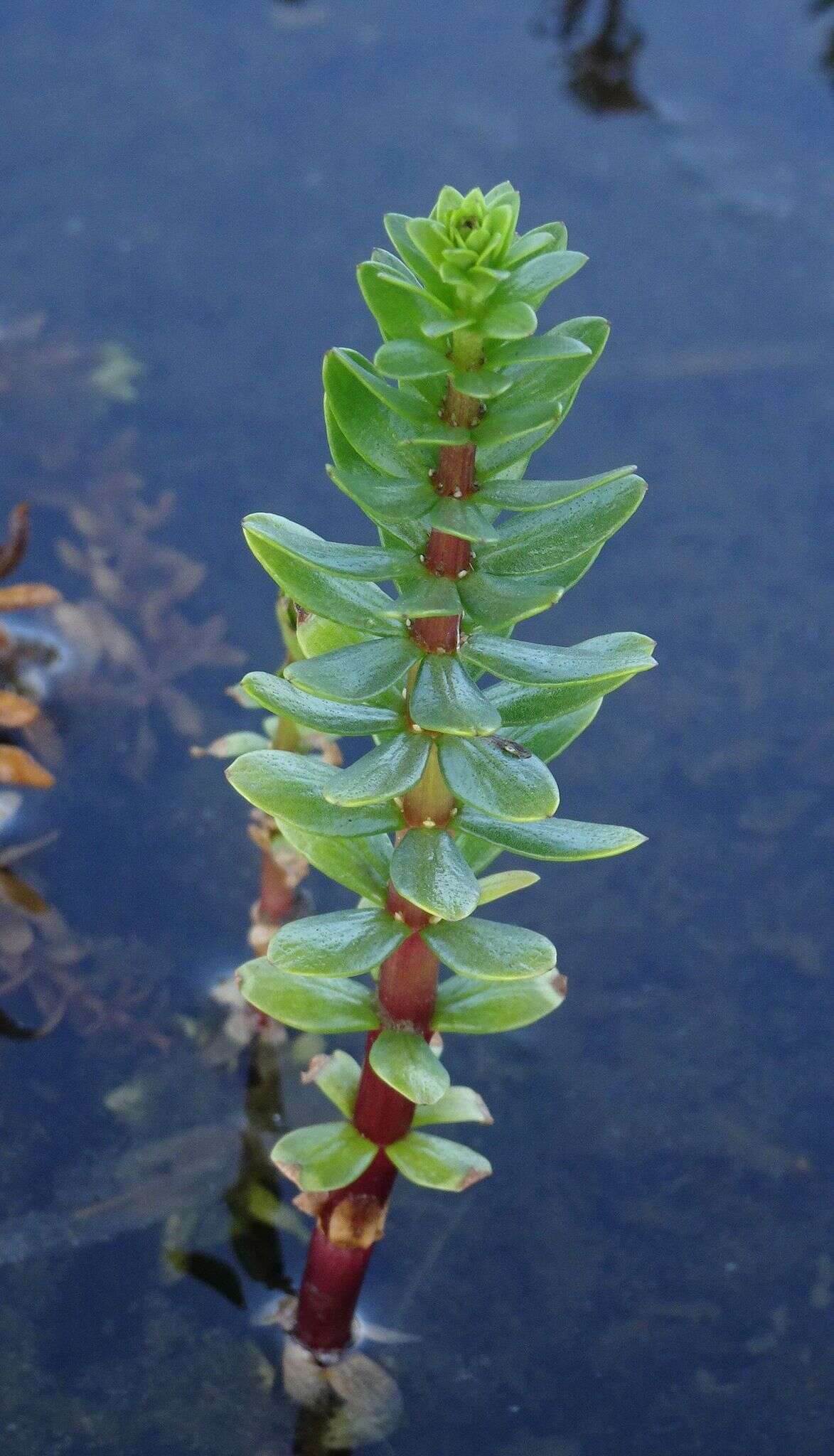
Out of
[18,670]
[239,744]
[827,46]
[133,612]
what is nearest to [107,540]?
[133,612]

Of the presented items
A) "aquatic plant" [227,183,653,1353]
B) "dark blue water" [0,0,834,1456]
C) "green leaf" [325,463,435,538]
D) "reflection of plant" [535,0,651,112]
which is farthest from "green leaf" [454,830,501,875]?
"reflection of plant" [535,0,651,112]

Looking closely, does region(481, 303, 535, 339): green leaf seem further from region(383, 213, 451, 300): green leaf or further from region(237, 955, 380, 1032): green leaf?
region(237, 955, 380, 1032): green leaf

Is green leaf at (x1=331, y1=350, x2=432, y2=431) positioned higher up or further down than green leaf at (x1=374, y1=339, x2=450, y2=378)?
further down

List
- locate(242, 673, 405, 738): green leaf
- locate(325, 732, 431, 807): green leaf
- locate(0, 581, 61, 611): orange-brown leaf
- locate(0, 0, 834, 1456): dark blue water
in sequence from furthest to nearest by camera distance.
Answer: locate(0, 581, 61, 611): orange-brown leaf
locate(0, 0, 834, 1456): dark blue water
locate(242, 673, 405, 738): green leaf
locate(325, 732, 431, 807): green leaf

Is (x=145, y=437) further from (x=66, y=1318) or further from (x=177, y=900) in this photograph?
(x=66, y=1318)

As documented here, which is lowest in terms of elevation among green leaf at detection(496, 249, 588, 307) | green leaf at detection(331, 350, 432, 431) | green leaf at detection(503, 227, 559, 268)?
green leaf at detection(331, 350, 432, 431)

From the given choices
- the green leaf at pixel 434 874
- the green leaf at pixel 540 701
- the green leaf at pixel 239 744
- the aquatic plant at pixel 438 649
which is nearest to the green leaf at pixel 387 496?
the aquatic plant at pixel 438 649

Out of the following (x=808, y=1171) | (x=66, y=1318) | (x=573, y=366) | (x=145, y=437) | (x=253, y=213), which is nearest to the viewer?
(x=573, y=366)

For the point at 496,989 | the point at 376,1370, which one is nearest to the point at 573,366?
the point at 496,989
